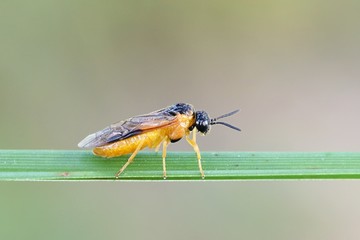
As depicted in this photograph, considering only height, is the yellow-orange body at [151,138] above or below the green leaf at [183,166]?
above

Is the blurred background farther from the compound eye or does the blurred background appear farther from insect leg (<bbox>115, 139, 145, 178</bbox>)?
insect leg (<bbox>115, 139, 145, 178</bbox>)

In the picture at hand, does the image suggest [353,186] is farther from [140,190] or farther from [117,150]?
[117,150]

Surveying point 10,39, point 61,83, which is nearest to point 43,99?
point 61,83

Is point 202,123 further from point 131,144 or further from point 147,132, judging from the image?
point 131,144

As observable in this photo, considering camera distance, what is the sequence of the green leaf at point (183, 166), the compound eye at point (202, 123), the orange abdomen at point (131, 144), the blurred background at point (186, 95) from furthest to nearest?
the blurred background at point (186, 95)
the compound eye at point (202, 123)
the orange abdomen at point (131, 144)
the green leaf at point (183, 166)

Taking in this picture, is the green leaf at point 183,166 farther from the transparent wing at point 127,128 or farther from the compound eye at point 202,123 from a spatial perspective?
the compound eye at point 202,123

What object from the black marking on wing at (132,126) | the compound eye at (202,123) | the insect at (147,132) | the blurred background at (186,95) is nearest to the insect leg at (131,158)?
the insect at (147,132)

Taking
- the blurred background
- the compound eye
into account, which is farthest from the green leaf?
the blurred background

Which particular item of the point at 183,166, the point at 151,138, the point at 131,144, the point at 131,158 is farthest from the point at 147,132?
the point at 183,166
